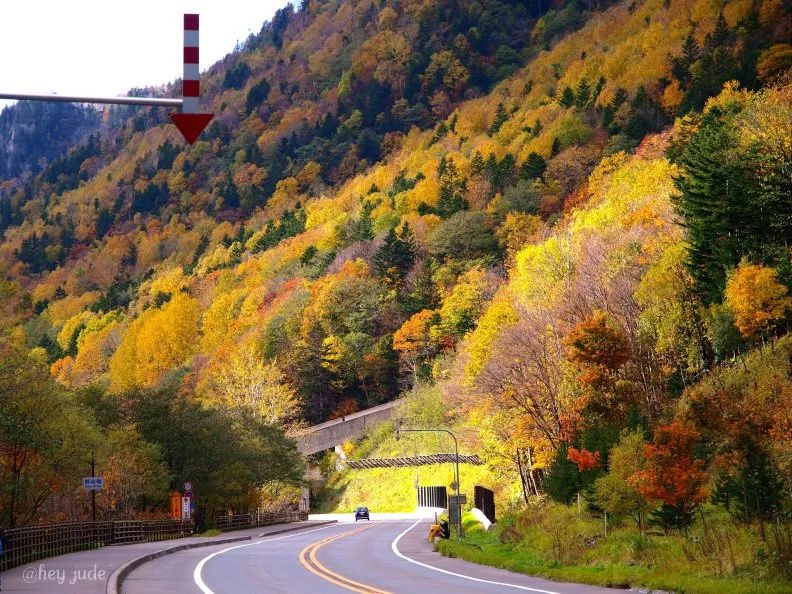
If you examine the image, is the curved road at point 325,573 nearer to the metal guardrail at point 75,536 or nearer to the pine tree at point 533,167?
the metal guardrail at point 75,536

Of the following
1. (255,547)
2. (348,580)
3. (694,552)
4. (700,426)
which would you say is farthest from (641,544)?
(255,547)

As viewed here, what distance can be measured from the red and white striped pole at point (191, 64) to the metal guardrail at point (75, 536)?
808 inches

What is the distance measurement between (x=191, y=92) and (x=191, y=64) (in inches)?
13.4

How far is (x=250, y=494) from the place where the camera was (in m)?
82.5

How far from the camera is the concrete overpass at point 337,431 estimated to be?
381 ft

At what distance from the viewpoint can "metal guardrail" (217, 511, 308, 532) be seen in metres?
72.6

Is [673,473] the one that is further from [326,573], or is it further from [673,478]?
[326,573]

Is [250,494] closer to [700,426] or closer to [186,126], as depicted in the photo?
[700,426]

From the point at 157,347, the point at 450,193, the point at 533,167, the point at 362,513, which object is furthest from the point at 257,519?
the point at 157,347

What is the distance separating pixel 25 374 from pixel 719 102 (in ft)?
342

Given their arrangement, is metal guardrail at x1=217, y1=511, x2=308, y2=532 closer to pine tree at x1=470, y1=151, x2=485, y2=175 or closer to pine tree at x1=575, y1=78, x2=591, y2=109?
pine tree at x1=470, y1=151, x2=485, y2=175

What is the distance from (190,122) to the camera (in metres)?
13.2

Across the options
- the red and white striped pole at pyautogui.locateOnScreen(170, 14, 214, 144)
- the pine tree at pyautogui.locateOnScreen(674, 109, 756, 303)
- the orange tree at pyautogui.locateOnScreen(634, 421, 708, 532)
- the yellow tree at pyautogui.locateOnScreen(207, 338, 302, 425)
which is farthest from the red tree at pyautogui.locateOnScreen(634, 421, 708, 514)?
the yellow tree at pyautogui.locateOnScreen(207, 338, 302, 425)

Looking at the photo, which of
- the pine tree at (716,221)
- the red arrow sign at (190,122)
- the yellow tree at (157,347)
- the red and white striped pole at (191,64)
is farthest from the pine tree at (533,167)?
the red arrow sign at (190,122)
